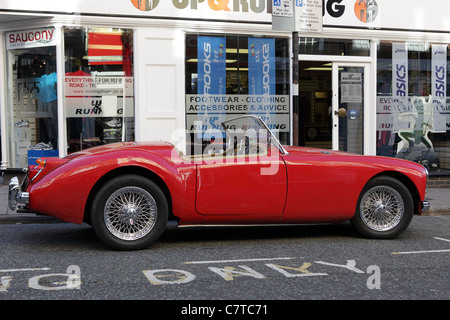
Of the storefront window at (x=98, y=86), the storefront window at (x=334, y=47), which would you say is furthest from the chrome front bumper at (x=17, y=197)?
the storefront window at (x=334, y=47)

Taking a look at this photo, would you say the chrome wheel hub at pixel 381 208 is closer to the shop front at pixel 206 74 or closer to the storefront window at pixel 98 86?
the shop front at pixel 206 74

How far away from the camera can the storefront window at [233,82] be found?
1034 cm

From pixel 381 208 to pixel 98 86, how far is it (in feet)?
20.0

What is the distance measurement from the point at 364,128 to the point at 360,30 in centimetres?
202

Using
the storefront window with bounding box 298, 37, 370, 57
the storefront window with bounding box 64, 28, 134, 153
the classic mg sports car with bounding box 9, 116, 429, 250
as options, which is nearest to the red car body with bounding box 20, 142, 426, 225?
Result: the classic mg sports car with bounding box 9, 116, 429, 250

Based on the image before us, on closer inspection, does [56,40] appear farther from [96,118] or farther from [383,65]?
[383,65]

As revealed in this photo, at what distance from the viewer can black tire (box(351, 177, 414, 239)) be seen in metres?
5.80

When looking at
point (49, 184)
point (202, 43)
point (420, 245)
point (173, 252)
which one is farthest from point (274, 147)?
point (202, 43)

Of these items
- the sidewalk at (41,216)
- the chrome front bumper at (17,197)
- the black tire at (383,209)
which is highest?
the chrome front bumper at (17,197)

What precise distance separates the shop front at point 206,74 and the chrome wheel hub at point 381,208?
3548mm

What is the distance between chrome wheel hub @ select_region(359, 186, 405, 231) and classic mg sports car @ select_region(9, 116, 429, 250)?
0.01m

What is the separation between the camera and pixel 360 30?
10.9 metres

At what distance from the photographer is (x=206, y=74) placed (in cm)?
1041

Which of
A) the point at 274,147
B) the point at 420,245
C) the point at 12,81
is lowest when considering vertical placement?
the point at 420,245
